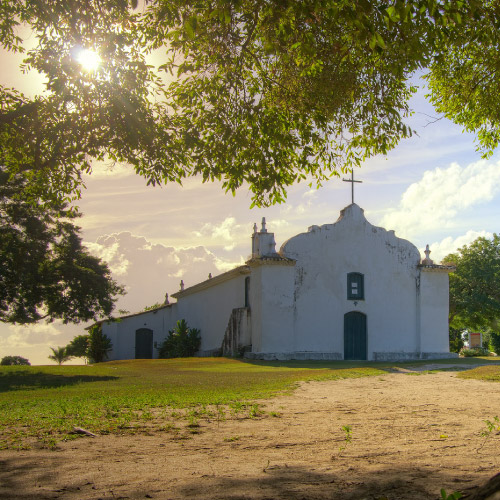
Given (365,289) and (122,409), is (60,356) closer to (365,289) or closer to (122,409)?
(365,289)

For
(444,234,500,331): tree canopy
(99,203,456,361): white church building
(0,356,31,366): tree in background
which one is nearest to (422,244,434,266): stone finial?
(99,203,456,361): white church building

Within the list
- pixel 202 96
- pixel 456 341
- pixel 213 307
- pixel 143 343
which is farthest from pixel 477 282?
pixel 202 96

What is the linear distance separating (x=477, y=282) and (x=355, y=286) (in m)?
18.7

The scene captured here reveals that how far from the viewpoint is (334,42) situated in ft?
34.5

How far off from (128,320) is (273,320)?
16127 millimetres

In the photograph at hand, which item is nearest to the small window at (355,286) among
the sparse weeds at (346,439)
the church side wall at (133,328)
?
the church side wall at (133,328)

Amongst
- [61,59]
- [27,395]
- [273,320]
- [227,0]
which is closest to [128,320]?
[273,320]

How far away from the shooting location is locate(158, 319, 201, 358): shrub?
133 ft

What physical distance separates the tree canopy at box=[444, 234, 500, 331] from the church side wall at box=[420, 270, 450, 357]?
45.2 feet

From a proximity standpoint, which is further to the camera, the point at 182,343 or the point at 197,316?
the point at 197,316

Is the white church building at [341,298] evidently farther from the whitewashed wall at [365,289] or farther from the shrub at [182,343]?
the shrub at [182,343]

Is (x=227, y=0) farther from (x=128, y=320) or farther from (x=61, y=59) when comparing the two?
(x=128, y=320)

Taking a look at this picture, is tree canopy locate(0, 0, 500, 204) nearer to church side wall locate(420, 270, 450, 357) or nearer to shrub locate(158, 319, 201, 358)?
church side wall locate(420, 270, 450, 357)

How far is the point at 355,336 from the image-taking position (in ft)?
106
